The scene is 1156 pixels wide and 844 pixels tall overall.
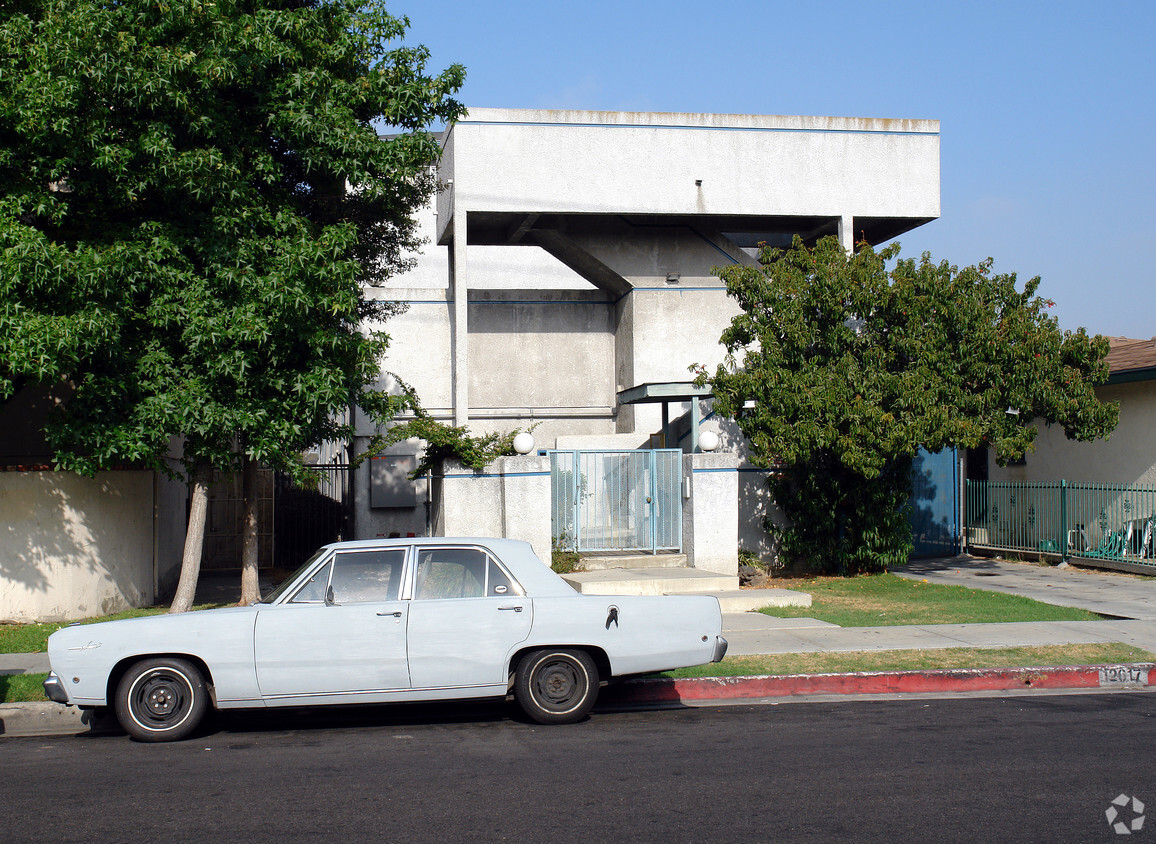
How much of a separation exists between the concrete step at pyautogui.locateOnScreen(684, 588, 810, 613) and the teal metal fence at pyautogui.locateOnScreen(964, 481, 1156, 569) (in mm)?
7416

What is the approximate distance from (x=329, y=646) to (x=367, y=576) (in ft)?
1.98

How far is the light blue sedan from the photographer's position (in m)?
7.45

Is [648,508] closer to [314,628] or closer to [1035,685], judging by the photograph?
[1035,685]

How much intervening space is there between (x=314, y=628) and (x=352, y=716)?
132 centimetres

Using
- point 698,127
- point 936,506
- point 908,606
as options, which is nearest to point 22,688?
point 908,606

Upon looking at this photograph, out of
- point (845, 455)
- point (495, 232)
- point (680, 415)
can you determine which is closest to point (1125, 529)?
point (845, 455)

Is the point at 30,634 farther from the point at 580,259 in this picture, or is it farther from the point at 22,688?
the point at 580,259

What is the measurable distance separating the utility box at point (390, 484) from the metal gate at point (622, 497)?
17.9ft

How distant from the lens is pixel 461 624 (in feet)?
25.2

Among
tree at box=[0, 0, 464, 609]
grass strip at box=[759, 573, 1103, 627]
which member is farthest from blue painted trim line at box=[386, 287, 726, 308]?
tree at box=[0, 0, 464, 609]

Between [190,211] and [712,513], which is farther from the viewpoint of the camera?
[712,513]

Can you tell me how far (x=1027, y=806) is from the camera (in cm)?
557

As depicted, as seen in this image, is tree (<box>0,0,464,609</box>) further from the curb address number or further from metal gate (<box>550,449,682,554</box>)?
the curb address number

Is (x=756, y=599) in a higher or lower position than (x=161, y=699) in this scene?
lower
